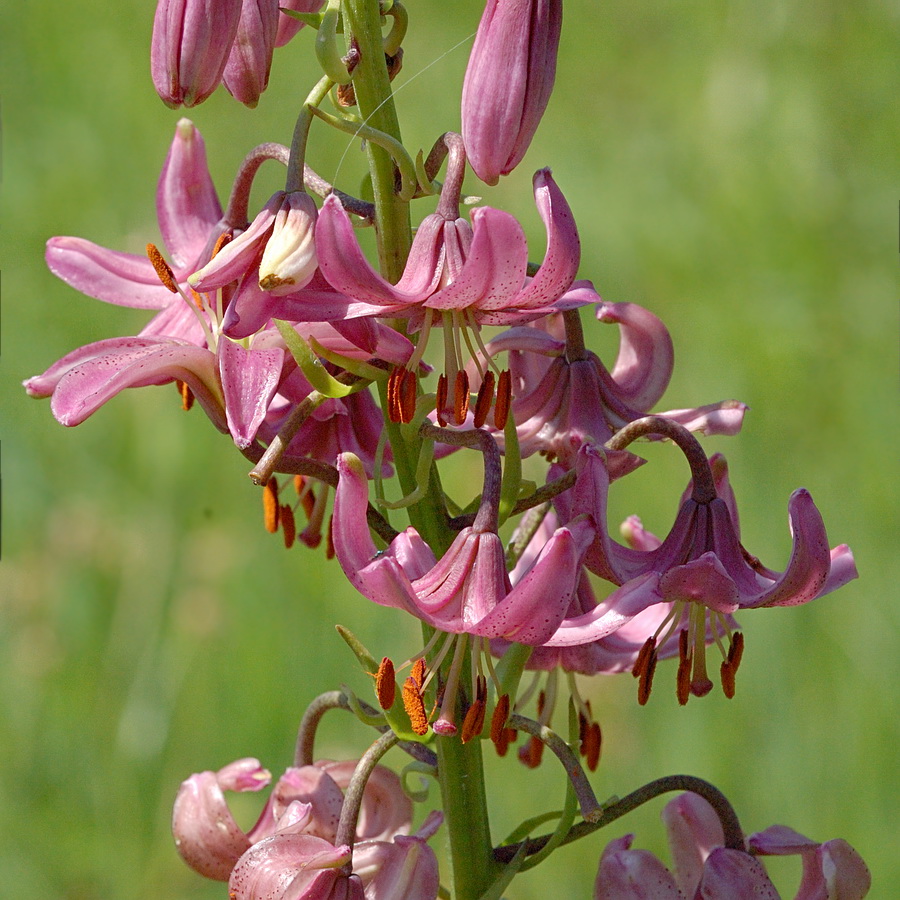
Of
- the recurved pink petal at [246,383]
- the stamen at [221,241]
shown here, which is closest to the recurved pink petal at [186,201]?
the stamen at [221,241]

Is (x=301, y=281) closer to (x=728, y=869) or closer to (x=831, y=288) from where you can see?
(x=728, y=869)

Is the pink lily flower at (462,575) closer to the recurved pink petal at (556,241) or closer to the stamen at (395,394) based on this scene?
the stamen at (395,394)

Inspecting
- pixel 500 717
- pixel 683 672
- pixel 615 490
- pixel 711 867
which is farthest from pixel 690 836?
pixel 615 490

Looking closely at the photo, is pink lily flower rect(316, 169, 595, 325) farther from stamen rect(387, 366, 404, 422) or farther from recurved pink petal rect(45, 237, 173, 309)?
recurved pink petal rect(45, 237, 173, 309)

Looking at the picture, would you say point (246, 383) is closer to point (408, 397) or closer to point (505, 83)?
point (408, 397)

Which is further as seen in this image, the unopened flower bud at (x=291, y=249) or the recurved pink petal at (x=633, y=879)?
the recurved pink petal at (x=633, y=879)

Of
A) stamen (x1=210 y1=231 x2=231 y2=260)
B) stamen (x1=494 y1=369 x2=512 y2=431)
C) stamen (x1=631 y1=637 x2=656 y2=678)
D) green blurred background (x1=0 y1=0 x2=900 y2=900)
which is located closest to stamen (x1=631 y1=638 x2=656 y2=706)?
stamen (x1=631 y1=637 x2=656 y2=678)

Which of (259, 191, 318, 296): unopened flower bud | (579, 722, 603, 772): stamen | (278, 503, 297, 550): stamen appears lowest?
(579, 722, 603, 772): stamen
